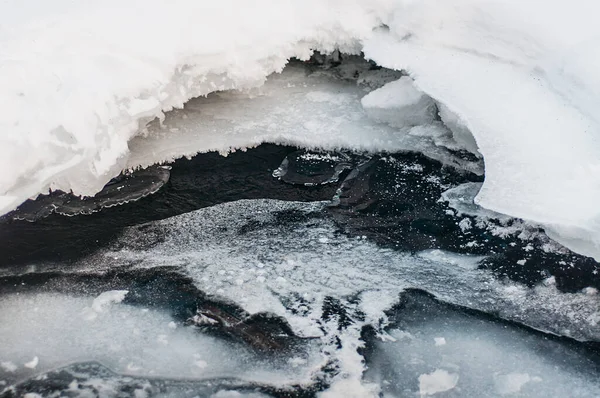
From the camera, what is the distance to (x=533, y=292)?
3.43 meters

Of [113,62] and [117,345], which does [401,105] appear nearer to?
[113,62]

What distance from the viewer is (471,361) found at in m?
3.07

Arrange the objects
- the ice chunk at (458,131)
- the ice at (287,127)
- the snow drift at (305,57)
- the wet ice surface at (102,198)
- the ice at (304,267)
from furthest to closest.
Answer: the ice at (287,127), the ice chunk at (458,131), the wet ice surface at (102,198), the snow drift at (305,57), the ice at (304,267)

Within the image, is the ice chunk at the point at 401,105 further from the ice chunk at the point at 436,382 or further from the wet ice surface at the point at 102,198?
the ice chunk at the point at 436,382

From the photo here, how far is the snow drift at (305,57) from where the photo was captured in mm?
3596

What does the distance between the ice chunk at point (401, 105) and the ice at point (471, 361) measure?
185 centimetres

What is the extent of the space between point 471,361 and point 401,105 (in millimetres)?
2205

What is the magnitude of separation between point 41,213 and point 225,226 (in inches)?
48.7

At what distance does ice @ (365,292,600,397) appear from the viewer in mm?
2924

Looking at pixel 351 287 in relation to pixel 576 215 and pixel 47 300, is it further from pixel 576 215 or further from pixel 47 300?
pixel 47 300

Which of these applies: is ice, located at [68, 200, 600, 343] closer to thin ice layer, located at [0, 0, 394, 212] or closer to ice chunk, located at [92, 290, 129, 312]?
ice chunk, located at [92, 290, 129, 312]

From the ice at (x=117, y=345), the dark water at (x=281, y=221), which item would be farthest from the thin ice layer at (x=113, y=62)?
the ice at (x=117, y=345)

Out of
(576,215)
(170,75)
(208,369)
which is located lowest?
(208,369)

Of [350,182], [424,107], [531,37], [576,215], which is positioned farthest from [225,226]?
[531,37]
